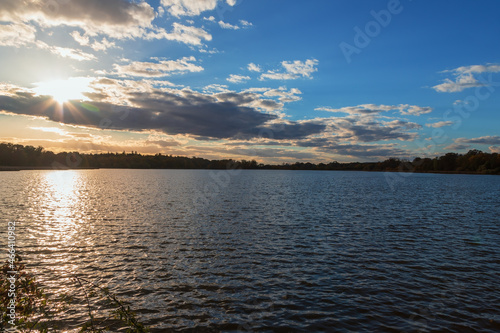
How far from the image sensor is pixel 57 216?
4681 cm

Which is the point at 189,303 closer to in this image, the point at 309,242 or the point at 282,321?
the point at 282,321

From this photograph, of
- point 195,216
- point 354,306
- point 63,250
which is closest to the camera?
point 354,306

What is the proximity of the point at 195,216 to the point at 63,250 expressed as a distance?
68.5 feet

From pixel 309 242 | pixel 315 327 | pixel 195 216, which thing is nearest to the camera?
pixel 315 327

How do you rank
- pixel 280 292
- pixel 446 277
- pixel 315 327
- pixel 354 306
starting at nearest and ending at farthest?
pixel 315 327 → pixel 354 306 → pixel 280 292 → pixel 446 277

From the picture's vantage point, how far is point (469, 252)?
28391 mm

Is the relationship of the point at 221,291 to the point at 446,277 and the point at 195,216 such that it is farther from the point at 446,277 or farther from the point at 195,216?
the point at 195,216

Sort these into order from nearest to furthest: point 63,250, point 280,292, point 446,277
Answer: point 280,292 < point 446,277 < point 63,250

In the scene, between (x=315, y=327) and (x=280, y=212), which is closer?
(x=315, y=327)

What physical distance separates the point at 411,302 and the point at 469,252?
15.4m

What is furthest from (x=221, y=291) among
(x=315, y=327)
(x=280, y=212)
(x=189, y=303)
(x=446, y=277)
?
(x=280, y=212)

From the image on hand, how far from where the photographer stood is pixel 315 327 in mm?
15203

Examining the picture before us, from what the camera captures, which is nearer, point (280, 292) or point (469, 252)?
point (280, 292)

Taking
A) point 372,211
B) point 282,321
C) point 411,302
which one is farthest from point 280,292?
point 372,211
